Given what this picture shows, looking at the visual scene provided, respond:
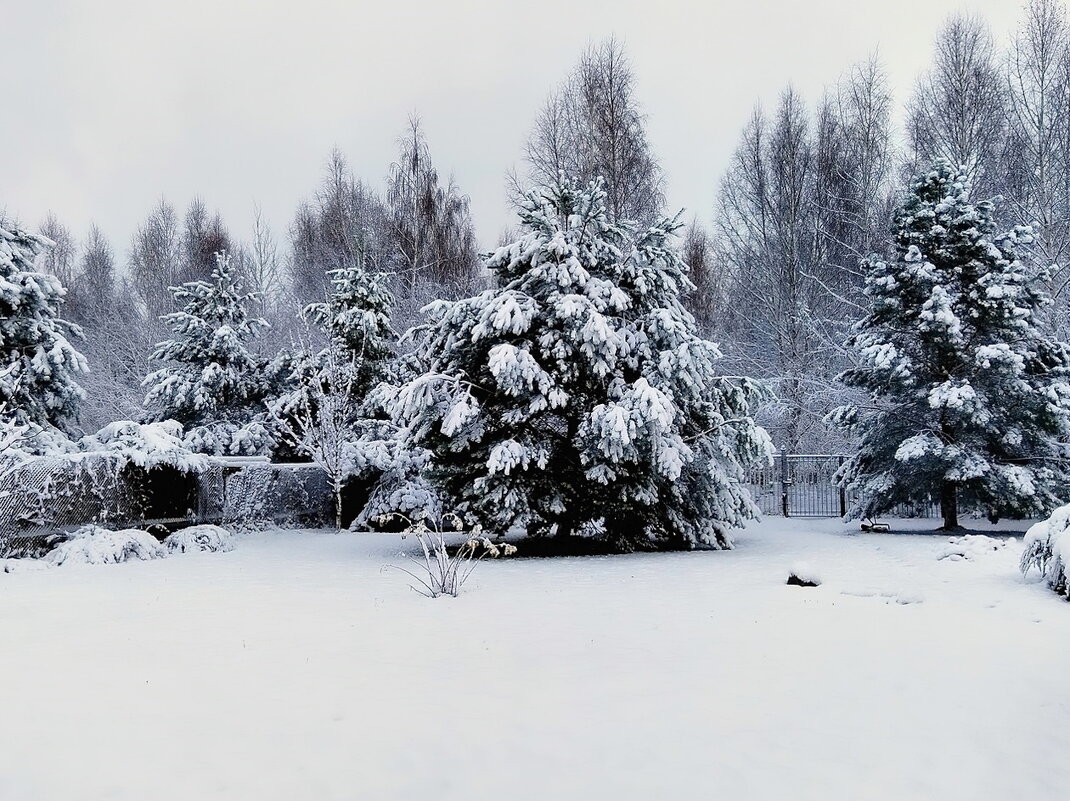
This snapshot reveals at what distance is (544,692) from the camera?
5078 millimetres

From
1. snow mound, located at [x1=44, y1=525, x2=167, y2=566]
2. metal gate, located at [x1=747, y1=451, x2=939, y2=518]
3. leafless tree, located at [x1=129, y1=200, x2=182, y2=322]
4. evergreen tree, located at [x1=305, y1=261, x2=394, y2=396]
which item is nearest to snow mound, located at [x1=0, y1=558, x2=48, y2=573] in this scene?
snow mound, located at [x1=44, y1=525, x2=167, y2=566]

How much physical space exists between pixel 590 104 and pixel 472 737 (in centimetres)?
2365

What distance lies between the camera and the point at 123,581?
1015cm

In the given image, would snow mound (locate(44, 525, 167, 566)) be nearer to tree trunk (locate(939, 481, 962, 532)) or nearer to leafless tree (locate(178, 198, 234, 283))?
tree trunk (locate(939, 481, 962, 532))

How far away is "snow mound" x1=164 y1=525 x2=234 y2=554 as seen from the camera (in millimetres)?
13445

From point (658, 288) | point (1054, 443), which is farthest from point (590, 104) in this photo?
point (1054, 443)

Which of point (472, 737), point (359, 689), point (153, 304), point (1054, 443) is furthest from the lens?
point (153, 304)

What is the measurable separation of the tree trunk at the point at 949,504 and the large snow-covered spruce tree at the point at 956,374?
3 cm

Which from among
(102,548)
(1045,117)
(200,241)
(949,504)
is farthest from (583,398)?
(200,241)

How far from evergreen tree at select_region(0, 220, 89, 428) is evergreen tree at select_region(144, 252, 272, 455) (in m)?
4.00

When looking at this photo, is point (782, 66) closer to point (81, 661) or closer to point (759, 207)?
point (759, 207)

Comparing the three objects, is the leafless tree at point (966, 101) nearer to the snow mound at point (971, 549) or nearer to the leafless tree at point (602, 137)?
the leafless tree at point (602, 137)

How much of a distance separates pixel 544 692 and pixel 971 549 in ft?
27.7

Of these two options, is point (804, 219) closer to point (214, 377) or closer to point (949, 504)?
point (949, 504)
